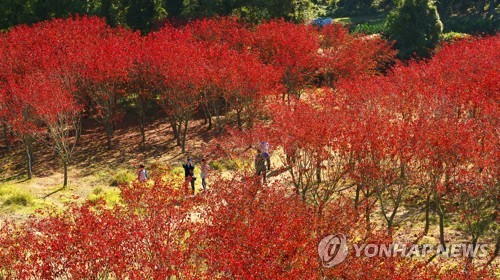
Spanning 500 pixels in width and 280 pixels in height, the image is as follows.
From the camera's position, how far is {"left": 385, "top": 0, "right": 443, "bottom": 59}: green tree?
46.6 m

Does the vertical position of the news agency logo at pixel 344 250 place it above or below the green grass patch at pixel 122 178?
above

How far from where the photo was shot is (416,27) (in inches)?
1841

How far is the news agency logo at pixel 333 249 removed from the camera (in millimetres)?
12844

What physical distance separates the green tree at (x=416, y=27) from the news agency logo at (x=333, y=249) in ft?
120

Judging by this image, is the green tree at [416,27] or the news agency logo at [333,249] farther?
the green tree at [416,27]

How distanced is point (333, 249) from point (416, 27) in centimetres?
3874

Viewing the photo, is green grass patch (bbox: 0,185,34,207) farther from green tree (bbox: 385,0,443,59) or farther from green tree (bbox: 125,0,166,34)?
green tree (bbox: 385,0,443,59)

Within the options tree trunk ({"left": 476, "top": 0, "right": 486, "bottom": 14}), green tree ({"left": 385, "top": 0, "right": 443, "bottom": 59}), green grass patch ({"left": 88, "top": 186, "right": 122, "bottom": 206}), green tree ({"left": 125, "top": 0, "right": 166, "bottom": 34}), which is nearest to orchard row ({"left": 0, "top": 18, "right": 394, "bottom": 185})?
green grass patch ({"left": 88, "top": 186, "right": 122, "bottom": 206})

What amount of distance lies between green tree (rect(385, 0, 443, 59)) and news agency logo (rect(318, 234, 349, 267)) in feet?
120

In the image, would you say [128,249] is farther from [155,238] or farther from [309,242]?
[309,242]

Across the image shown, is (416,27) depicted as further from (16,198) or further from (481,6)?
(16,198)

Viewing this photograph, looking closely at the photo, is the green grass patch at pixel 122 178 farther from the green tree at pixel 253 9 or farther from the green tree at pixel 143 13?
the green tree at pixel 143 13

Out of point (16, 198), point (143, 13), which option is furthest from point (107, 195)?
point (143, 13)

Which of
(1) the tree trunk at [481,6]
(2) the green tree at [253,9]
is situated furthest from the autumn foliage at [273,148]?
(1) the tree trunk at [481,6]
